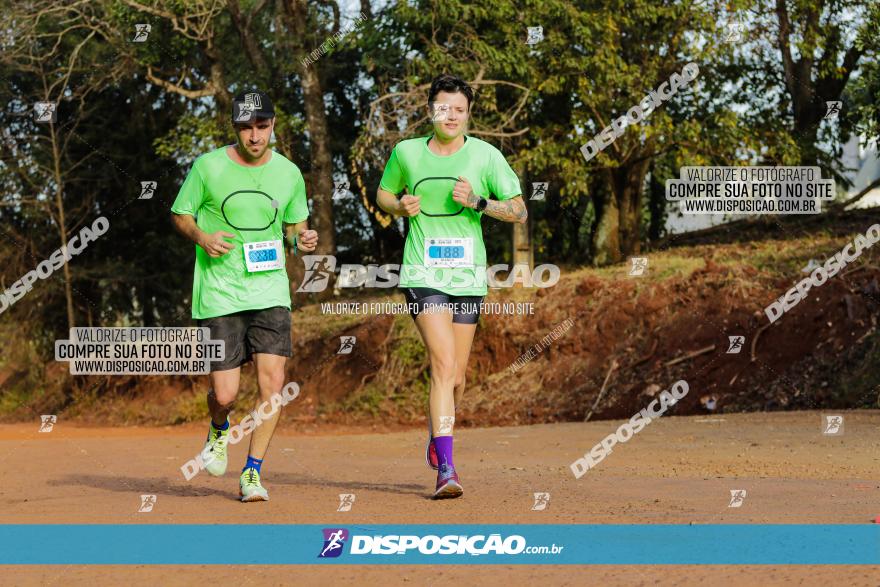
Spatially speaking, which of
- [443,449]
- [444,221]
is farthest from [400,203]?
[443,449]

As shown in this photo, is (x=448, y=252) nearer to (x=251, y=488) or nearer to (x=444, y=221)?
(x=444, y=221)

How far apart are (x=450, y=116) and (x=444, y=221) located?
0.69m

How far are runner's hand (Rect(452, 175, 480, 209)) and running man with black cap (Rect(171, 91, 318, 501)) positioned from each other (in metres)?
1.04

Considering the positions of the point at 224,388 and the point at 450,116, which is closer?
the point at 450,116

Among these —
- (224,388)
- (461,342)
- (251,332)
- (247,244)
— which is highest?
(247,244)

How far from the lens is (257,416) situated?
8164mm

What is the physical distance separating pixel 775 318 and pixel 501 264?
6.79 m

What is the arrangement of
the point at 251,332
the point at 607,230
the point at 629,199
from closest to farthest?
the point at 251,332 < the point at 629,199 < the point at 607,230

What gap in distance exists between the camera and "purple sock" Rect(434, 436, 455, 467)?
25.7 feet

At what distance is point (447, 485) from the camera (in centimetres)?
773

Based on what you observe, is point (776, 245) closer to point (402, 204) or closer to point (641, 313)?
point (641, 313)

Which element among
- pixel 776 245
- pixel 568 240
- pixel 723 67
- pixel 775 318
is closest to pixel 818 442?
pixel 775 318

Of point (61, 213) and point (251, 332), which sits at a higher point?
point (61, 213)

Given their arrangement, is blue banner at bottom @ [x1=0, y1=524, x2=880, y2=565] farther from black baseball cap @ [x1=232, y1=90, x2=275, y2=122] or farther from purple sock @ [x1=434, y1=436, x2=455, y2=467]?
black baseball cap @ [x1=232, y1=90, x2=275, y2=122]
